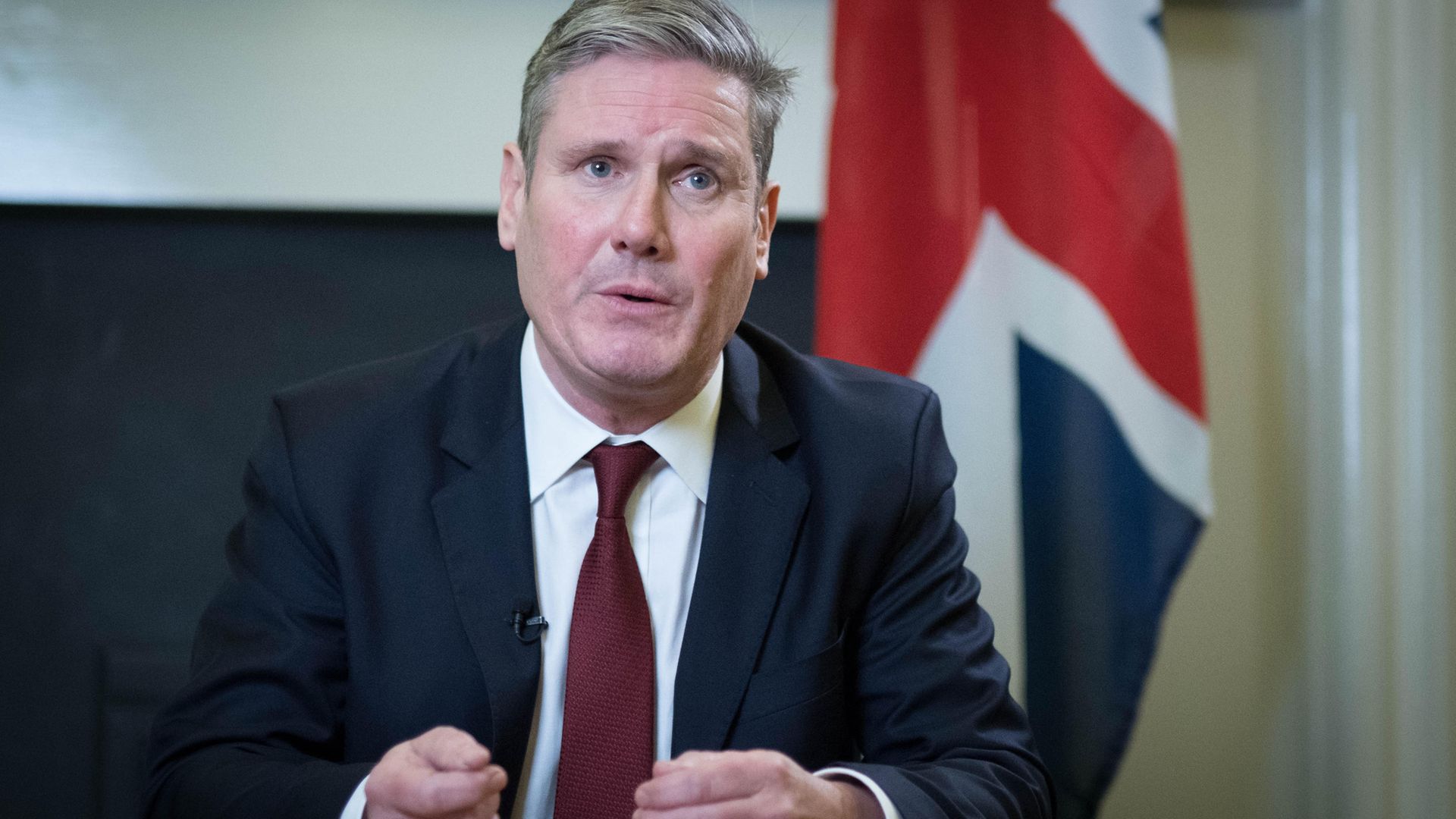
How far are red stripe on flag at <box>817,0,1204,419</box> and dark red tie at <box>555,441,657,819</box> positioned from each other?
2.78ft

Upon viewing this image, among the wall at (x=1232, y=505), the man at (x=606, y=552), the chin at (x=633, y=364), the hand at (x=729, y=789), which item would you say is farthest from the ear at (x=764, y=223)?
the wall at (x=1232, y=505)

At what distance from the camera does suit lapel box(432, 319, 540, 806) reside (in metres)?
1.28

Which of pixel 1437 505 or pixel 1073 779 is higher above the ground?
pixel 1437 505

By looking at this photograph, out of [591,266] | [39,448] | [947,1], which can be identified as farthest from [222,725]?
[947,1]

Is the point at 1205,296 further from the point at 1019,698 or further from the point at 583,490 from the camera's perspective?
the point at 583,490

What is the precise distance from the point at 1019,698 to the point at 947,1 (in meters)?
1.27

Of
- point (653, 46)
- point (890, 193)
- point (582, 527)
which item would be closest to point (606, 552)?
point (582, 527)

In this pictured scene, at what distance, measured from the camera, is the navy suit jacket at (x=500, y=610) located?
4.23 feet

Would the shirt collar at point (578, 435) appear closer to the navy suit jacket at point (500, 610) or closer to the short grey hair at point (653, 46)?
the navy suit jacket at point (500, 610)

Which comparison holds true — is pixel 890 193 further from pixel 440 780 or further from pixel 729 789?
pixel 440 780

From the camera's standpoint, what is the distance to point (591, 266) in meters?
1.28

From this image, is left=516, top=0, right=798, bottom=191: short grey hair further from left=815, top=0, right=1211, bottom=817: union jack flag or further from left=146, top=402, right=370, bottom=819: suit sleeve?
left=815, top=0, right=1211, bottom=817: union jack flag

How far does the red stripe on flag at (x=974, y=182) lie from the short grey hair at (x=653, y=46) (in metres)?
0.64

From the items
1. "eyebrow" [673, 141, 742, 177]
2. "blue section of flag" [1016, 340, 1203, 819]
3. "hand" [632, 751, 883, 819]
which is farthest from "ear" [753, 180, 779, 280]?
"blue section of flag" [1016, 340, 1203, 819]
